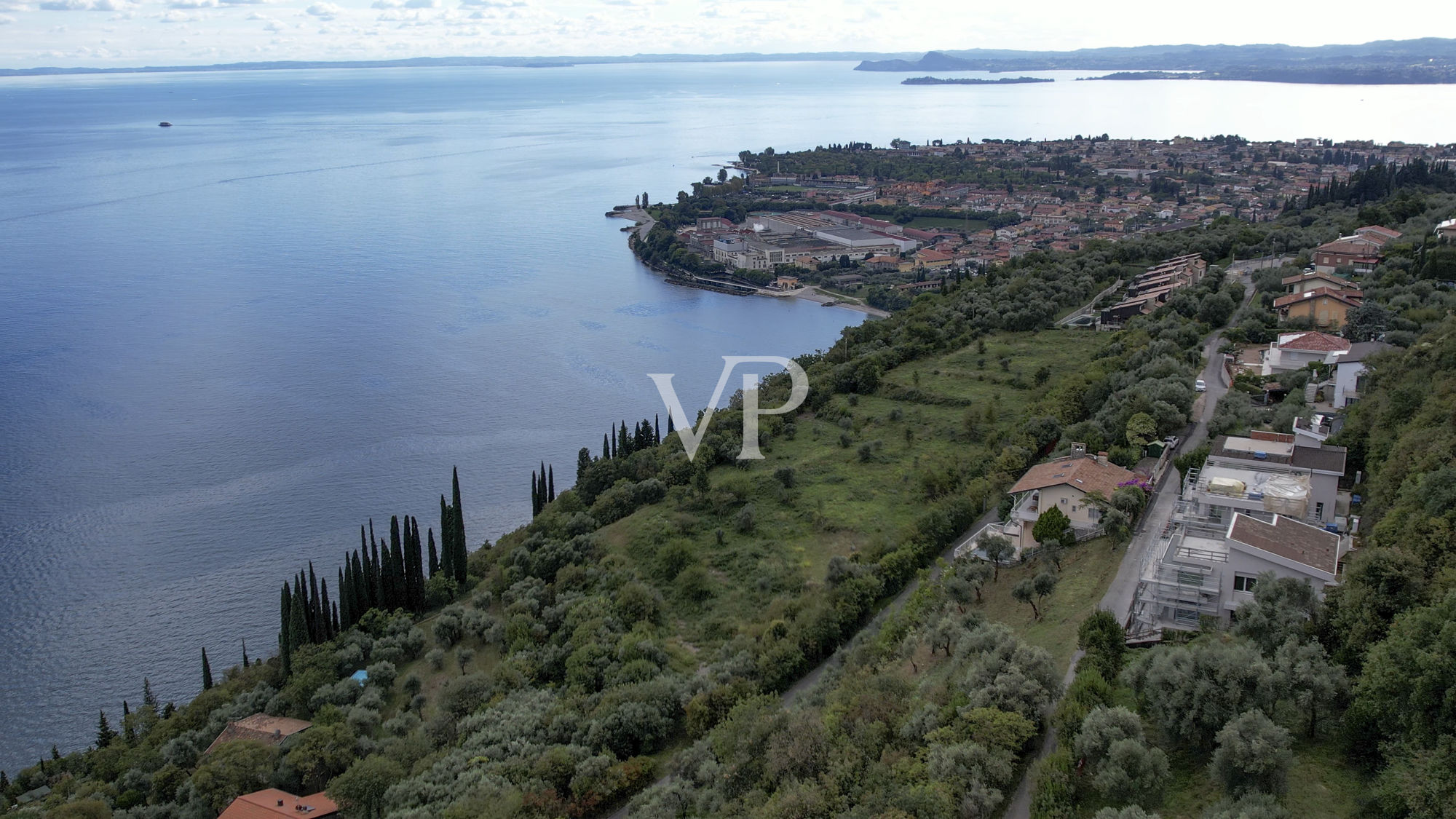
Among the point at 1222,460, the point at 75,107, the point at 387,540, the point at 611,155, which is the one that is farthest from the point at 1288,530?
the point at 75,107

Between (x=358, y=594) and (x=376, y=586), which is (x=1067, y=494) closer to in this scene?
(x=376, y=586)

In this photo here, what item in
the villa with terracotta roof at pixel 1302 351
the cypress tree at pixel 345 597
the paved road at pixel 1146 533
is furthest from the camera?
the villa with terracotta roof at pixel 1302 351

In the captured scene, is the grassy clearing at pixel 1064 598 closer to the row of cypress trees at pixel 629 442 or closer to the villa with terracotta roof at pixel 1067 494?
the villa with terracotta roof at pixel 1067 494

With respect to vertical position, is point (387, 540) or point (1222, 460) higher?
point (1222, 460)

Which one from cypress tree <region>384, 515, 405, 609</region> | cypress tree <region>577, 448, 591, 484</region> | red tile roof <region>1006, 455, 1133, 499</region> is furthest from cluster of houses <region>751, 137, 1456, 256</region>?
cypress tree <region>384, 515, 405, 609</region>

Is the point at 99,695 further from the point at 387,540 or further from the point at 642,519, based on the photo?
the point at 642,519


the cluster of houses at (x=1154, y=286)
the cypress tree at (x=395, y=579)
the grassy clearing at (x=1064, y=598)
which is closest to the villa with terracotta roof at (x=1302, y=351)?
the cluster of houses at (x=1154, y=286)

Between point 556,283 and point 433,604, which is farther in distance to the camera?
point 556,283

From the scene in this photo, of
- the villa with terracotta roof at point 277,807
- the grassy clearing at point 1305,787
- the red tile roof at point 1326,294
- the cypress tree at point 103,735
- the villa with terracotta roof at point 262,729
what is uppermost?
the red tile roof at point 1326,294
